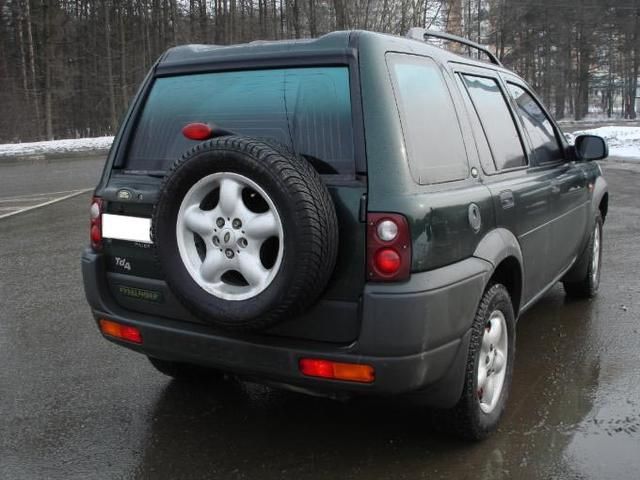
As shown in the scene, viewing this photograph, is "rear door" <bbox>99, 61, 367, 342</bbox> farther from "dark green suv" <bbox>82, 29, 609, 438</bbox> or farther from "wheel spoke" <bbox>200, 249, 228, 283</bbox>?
"wheel spoke" <bbox>200, 249, 228, 283</bbox>

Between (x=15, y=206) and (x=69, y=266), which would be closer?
(x=69, y=266)

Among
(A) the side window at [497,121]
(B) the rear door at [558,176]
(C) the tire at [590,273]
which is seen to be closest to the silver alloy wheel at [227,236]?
(A) the side window at [497,121]

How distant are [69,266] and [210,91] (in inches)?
173

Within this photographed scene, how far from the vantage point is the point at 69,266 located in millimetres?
6738

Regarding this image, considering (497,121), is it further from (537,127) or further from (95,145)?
(95,145)

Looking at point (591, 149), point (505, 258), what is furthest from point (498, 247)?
point (591, 149)

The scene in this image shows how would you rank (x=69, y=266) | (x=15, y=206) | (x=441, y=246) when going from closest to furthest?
1. (x=441, y=246)
2. (x=69, y=266)
3. (x=15, y=206)

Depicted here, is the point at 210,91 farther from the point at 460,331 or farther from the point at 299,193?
the point at 460,331

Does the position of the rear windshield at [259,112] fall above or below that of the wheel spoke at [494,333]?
above

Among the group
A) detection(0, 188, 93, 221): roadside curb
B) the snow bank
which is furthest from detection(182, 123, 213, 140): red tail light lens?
the snow bank

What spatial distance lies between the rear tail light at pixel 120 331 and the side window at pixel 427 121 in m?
1.48

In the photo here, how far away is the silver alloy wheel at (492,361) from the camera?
118 inches

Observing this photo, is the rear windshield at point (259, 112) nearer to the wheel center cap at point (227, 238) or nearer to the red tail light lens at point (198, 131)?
the red tail light lens at point (198, 131)

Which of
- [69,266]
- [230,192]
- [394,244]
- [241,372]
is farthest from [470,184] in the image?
[69,266]
